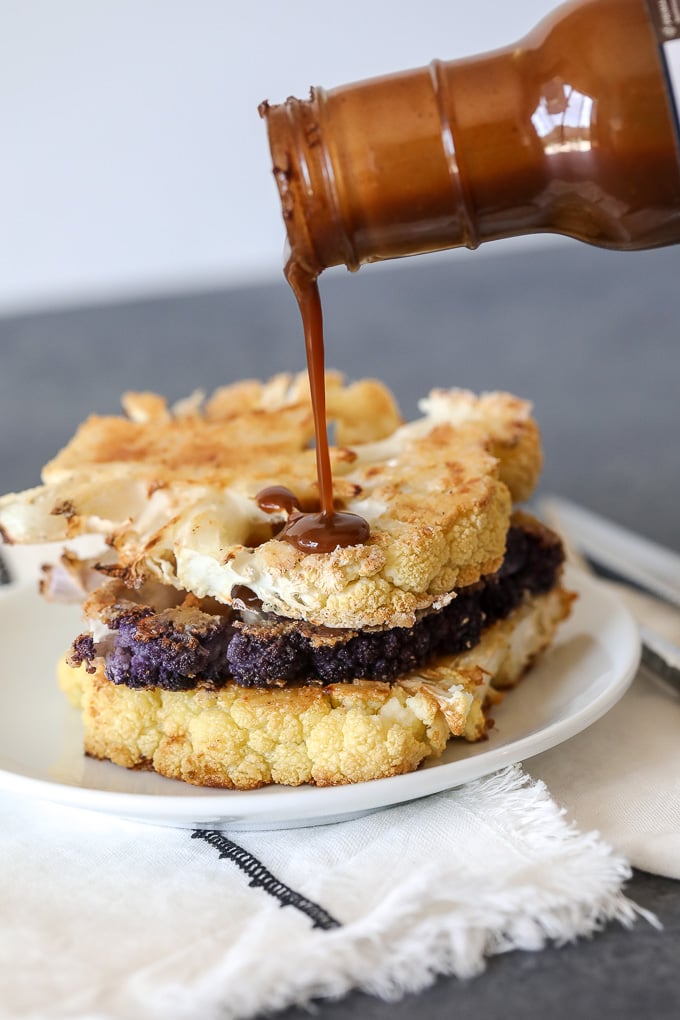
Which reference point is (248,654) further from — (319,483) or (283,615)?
(319,483)

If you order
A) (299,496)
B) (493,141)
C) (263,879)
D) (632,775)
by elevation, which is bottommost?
(632,775)

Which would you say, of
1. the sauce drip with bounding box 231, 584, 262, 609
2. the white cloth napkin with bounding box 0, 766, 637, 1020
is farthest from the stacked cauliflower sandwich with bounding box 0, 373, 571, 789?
the white cloth napkin with bounding box 0, 766, 637, 1020

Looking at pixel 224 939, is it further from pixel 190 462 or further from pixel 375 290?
pixel 375 290

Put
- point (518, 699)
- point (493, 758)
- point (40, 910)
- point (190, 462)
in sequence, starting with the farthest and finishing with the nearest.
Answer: point (190, 462) → point (518, 699) → point (493, 758) → point (40, 910)

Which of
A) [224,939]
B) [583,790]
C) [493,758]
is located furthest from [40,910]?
[583,790]

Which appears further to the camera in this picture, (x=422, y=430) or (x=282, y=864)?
(x=422, y=430)

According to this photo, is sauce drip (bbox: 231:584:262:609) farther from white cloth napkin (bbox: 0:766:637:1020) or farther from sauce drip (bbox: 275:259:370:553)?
white cloth napkin (bbox: 0:766:637:1020)

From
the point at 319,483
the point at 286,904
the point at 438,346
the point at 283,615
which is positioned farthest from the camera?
the point at 438,346

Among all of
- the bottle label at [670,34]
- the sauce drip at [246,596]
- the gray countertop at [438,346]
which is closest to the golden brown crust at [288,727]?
the sauce drip at [246,596]

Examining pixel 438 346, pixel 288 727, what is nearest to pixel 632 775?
pixel 288 727
